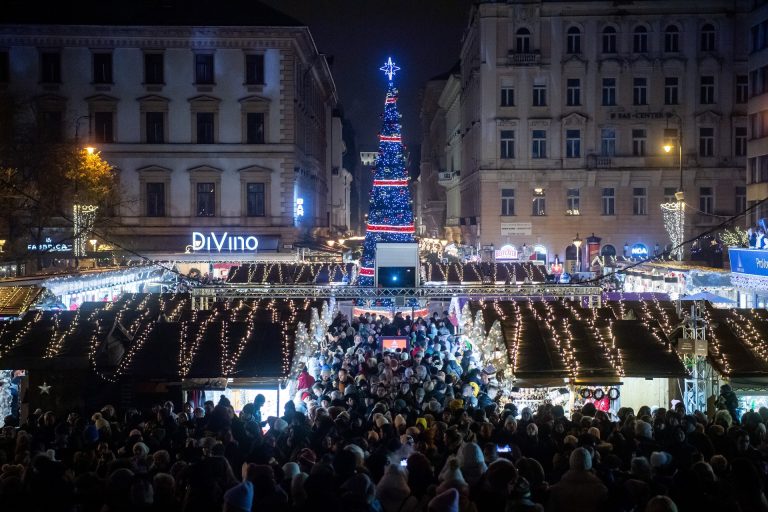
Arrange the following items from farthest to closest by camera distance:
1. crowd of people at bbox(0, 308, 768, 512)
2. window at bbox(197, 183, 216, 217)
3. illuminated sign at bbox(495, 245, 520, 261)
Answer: window at bbox(197, 183, 216, 217) < illuminated sign at bbox(495, 245, 520, 261) < crowd of people at bbox(0, 308, 768, 512)

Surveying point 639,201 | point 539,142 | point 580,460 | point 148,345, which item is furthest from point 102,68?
point 580,460

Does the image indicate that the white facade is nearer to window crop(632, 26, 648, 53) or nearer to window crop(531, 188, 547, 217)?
window crop(531, 188, 547, 217)

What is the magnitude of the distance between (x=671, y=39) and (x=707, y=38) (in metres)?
2.04

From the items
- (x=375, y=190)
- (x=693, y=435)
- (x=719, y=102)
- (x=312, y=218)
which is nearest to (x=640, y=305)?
(x=693, y=435)

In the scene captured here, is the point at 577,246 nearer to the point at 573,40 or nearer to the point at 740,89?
the point at 573,40

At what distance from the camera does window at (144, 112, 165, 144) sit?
49.4 metres

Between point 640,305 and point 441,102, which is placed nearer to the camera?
point 640,305

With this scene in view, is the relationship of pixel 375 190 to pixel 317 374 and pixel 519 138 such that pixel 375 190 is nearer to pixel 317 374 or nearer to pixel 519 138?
pixel 317 374

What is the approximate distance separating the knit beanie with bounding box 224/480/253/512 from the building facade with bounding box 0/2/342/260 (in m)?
41.1

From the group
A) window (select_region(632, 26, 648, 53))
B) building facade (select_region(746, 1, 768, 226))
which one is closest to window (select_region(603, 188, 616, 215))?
window (select_region(632, 26, 648, 53))

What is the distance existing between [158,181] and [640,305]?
34.5 meters

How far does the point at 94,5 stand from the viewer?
167ft

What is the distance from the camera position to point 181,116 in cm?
4950

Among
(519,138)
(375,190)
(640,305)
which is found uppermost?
(519,138)
